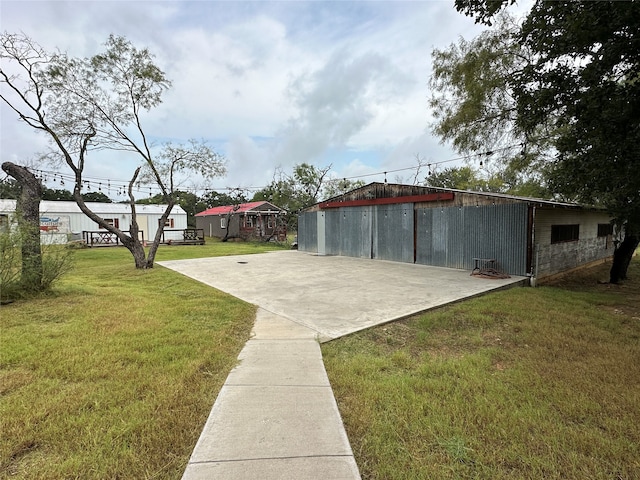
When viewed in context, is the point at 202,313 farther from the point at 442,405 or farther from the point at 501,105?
the point at 501,105

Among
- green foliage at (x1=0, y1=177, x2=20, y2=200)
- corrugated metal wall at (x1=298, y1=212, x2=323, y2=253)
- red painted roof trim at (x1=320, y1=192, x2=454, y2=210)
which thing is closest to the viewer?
green foliage at (x1=0, y1=177, x2=20, y2=200)

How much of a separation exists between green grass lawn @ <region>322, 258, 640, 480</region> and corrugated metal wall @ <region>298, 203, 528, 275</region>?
449cm

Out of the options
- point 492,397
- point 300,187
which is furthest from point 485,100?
point 300,187

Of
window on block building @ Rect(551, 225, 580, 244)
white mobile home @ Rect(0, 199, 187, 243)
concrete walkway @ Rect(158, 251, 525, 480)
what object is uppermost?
white mobile home @ Rect(0, 199, 187, 243)

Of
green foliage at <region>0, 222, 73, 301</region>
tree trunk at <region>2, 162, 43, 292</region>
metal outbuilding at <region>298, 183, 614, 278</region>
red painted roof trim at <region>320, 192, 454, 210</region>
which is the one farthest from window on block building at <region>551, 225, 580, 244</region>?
tree trunk at <region>2, 162, 43, 292</region>

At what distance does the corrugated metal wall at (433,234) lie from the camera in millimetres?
9164

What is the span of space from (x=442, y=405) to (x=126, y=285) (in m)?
7.90

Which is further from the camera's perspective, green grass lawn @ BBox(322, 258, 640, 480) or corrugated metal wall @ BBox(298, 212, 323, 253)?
corrugated metal wall @ BBox(298, 212, 323, 253)

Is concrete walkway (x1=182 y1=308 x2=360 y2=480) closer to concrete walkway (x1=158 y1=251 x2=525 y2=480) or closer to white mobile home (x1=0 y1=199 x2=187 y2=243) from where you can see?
concrete walkway (x1=158 y1=251 x2=525 y2=480)

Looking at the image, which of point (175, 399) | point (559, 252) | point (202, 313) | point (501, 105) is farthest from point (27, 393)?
point (559, 252)

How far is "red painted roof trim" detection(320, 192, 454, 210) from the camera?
35.5 ft

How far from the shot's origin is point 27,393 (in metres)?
2.63

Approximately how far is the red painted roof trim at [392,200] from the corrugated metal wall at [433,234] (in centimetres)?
20

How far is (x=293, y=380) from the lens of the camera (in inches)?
114
